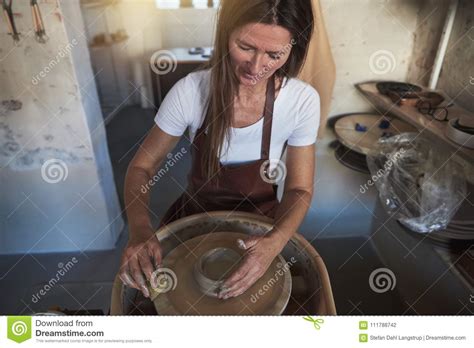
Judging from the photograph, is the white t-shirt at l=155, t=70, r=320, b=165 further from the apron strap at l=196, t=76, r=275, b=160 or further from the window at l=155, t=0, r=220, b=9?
the window at l=155, t=0, r=220, b=9

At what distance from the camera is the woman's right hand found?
570 mm

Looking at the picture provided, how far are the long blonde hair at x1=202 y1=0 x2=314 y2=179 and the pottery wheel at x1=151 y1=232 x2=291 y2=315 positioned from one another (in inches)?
9.8

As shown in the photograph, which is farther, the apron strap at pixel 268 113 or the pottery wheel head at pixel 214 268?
the apron strap at pixel 268 113

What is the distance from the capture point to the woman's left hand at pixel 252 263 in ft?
1.91

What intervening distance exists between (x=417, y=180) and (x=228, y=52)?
62 centimetres

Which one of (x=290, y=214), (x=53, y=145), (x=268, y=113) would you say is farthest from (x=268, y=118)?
(x=53, y=145)

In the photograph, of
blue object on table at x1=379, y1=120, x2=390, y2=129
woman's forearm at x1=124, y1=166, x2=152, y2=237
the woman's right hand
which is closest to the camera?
the woman's right hand

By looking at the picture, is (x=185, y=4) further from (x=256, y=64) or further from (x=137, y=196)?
(x=137, y=196)

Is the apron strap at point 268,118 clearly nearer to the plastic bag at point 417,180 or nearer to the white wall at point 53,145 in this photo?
the plastic bag at point 417,180

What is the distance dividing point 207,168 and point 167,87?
24cm

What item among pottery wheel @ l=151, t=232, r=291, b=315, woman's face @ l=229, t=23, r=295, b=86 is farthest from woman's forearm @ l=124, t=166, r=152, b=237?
woman's face @ l=229, t=23, r=295, b=86
